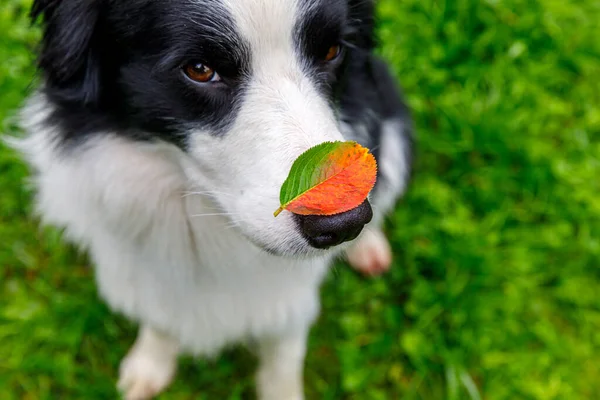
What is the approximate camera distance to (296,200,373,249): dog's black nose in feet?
4.53

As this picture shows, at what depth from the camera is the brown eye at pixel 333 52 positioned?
161cm

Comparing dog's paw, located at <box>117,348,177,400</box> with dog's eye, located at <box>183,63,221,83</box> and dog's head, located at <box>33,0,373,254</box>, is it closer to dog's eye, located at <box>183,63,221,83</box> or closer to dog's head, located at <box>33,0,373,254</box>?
dog's head, located at <box>33,0,373,254</box>

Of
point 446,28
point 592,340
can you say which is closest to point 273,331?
point 592,340

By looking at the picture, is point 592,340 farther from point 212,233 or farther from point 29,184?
point 29,184

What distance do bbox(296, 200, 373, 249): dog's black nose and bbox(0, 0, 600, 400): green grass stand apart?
91 cm

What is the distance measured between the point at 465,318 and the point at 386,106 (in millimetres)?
943

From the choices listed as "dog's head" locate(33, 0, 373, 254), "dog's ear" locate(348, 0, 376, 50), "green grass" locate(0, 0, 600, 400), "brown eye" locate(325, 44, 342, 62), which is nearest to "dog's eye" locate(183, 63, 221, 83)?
"dog's head" locate(33, 0, 373, 254)

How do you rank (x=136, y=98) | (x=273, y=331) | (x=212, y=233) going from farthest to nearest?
1. (x=273, y=331)
2. (x=212, y=233)
3. (x=136, y=98)

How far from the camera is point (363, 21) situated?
1.81m

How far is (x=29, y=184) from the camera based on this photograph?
8.78 feet

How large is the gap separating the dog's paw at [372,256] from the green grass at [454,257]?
61mm

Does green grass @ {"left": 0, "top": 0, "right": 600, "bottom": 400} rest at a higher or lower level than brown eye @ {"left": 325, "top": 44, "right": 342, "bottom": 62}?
lower

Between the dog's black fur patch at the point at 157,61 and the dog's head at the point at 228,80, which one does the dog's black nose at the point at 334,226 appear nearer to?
the dog's head at the point at 228,80

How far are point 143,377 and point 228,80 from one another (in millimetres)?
1358
